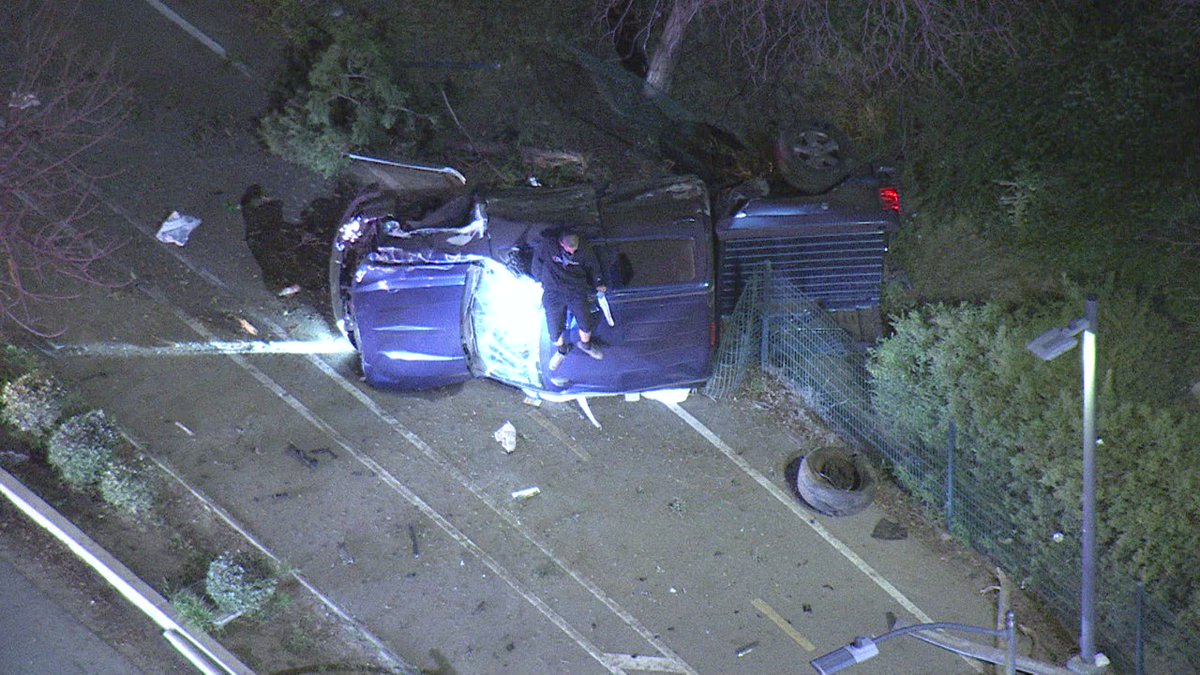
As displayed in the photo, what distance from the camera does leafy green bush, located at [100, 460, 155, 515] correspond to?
32.1 feet

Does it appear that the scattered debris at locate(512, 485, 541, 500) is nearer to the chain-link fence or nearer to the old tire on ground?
the chain-link fence

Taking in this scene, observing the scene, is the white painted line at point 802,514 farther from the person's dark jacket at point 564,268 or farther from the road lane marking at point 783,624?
the person's dark jacket at point 564,268

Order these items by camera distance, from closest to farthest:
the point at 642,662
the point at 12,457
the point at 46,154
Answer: the point at 642,662 < the point at 12,457 < the point at 46,154

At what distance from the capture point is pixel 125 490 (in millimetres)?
9789

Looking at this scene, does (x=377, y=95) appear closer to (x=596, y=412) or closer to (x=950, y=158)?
(x=596, y=412)

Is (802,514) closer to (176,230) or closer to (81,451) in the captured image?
(81,451)

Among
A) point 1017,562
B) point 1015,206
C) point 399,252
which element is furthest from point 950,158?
point 399,252

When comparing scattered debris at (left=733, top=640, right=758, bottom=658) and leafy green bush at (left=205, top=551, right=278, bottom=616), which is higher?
leafy green bush at (left=205, top=551, right=278, bottom=616)

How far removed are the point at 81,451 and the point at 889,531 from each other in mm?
7687

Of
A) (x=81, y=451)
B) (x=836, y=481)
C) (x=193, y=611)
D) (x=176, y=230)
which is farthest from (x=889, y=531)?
(x=176, y=230)

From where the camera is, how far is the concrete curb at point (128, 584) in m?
9.09

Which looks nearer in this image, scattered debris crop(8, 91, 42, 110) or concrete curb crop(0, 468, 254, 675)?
concrete curb crop(0, 468, 254, 675)

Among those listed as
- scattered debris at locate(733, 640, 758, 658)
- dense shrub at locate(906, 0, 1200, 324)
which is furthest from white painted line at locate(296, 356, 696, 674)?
dense shrub at locate(906, 0, 1200, 324)

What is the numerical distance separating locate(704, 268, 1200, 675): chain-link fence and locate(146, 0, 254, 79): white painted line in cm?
634
